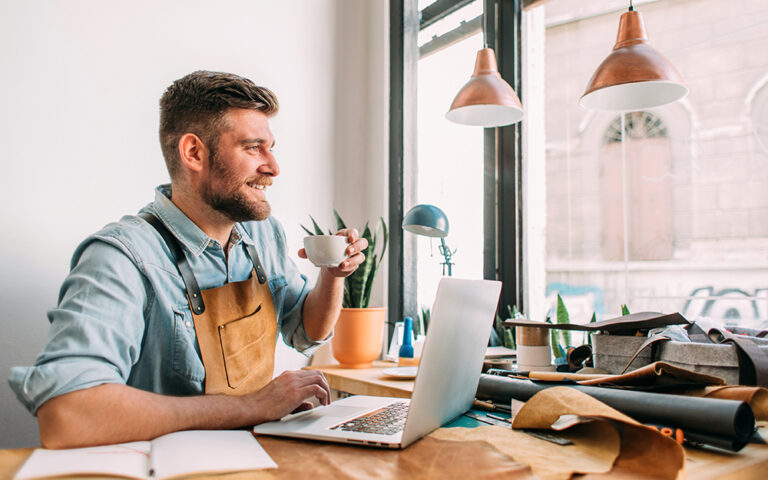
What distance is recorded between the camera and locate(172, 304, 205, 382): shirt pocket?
4.03ft

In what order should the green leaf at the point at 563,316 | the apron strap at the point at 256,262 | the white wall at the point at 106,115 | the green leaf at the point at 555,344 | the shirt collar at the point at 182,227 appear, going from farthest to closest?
1. the green leaf at the point at 563,316
2. the green leaf at the point at 555,344
3. the white wall at the point at 106,115
4. the apron strap at the point at 256,262
5. the shirt collar at the point at 182,227

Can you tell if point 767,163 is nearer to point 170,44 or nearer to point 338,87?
point 338,87

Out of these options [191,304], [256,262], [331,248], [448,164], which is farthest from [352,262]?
[448,164]

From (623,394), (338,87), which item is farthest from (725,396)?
(338,87)

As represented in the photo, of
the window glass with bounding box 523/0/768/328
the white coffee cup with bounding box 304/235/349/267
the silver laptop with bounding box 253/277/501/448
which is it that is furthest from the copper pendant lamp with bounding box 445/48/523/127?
the silver laptop with bounding box 253/277/501/448

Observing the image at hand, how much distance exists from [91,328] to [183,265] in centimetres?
35

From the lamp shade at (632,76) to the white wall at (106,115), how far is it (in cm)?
144

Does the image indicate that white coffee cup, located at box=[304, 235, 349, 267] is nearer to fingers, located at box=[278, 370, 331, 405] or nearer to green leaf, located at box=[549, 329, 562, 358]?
fingers, located at box=[278, 370, 331, 405]

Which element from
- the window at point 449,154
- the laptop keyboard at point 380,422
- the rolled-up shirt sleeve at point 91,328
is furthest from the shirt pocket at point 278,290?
the window at point 449,154

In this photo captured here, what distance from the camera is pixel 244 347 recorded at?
1.34 meters

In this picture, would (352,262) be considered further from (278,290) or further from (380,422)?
(380,422)

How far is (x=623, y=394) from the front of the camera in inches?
35.3

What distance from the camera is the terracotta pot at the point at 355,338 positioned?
7.06ft

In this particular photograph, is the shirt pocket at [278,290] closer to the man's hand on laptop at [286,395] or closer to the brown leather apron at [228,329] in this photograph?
the brown leather apron at [228,329]
